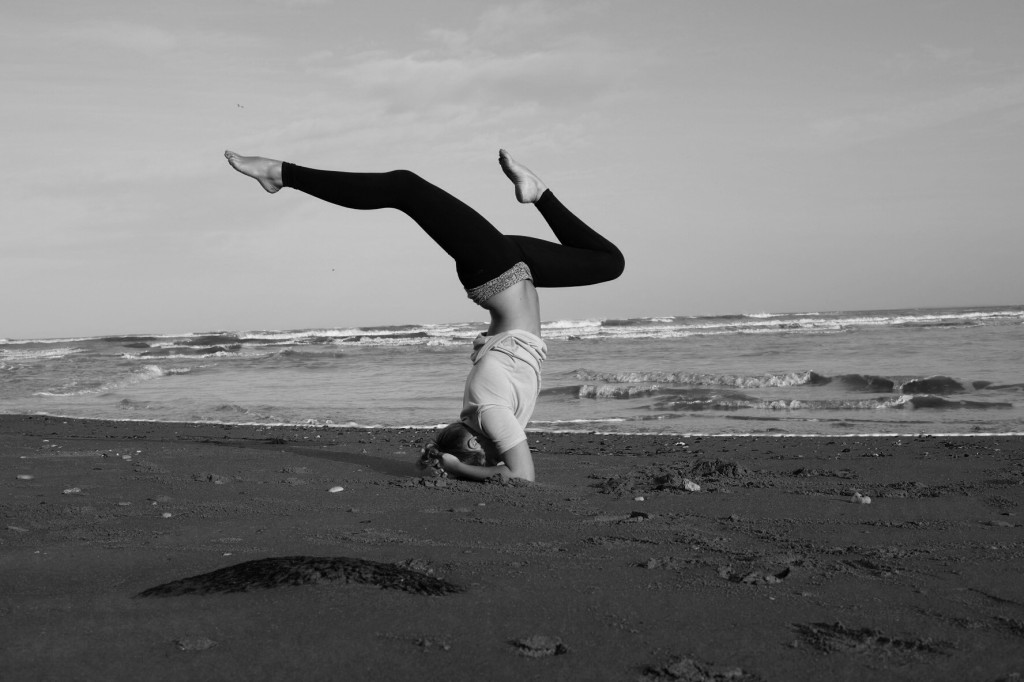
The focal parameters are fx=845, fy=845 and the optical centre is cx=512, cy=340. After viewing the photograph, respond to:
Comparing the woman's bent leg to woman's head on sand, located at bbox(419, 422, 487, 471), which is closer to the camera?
the woman's bent leg

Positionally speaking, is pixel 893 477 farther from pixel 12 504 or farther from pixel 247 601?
pixel 12 504

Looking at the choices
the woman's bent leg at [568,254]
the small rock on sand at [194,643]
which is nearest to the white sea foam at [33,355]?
the woman's bent leg at [568,254]

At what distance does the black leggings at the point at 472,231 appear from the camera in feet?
12.1

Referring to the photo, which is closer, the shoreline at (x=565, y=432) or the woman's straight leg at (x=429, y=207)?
the woman's straight leg at (x=429, y=207)

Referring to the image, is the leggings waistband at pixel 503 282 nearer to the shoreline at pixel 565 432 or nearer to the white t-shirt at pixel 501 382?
the white t-shirt at pixel 501 382

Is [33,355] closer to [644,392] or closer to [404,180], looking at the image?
[644,392]

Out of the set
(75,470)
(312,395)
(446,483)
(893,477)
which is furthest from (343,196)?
(312,395)

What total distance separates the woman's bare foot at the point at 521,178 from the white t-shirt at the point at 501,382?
0.68 metres

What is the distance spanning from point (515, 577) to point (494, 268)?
188 cm

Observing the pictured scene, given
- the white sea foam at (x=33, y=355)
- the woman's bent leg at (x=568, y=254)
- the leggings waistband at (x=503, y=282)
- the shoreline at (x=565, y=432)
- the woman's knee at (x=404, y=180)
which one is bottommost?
the white sea foam at (x=33, y=355)

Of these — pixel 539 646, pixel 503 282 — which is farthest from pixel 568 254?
pixel 539 646

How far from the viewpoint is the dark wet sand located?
1.83m

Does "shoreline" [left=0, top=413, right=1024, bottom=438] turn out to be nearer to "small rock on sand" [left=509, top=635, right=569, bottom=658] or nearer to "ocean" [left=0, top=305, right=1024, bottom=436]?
"ocean" [left=0, top=305, right=1024, bottom=436]

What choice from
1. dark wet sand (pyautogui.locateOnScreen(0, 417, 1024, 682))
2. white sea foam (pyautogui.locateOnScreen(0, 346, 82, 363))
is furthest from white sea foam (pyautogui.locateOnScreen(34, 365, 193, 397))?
dark wet sand (pyautogui.locateOnScreen(0, 417, 1024, 682))
